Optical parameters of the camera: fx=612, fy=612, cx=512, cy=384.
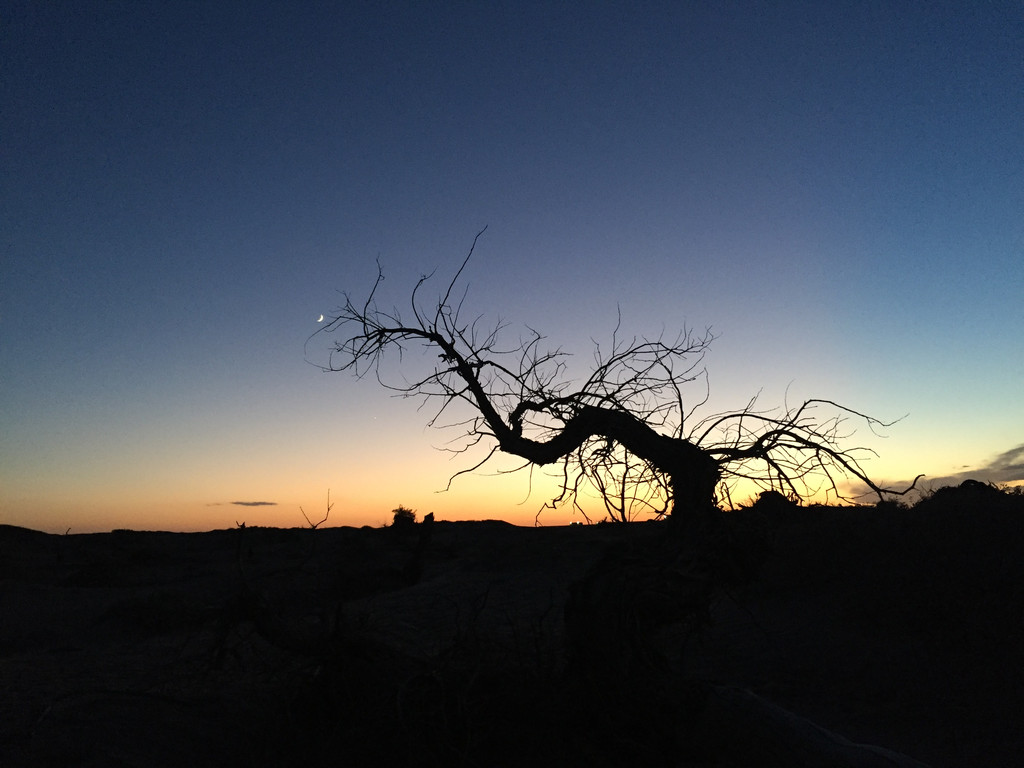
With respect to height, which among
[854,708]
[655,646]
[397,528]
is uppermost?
[397,528]

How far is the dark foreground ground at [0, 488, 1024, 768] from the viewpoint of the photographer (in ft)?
14.9

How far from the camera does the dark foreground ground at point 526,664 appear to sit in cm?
455

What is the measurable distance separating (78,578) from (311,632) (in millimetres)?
18406

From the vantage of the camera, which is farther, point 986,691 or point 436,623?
point 436,623

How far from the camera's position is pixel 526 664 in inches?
210

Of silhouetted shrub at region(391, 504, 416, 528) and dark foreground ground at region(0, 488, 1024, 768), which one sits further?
silhouetted shrub at region(391, 504, 416, 528)

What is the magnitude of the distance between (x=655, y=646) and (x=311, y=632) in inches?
117

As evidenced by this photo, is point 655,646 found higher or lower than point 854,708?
higher

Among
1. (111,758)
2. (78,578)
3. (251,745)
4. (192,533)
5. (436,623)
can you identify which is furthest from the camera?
(192,533)

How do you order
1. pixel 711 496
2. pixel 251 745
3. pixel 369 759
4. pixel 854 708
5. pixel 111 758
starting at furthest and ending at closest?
pixel 854 708 → pixel 711 496 → pixel 251 745 → pixel 369 759 → pixel 111 758

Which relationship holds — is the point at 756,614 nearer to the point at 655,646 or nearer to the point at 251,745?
the point at 655,646

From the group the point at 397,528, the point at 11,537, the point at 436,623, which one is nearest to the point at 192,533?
the point at 11,537

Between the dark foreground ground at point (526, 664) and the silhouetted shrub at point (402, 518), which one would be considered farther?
the silhouetted shrub at point (402, 518)

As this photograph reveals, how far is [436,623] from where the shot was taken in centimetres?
1077
